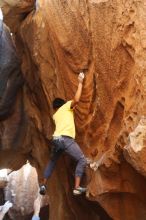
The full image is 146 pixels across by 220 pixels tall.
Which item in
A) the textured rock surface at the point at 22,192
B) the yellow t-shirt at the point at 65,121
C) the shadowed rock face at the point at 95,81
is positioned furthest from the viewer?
the textured rock surface at the point at 22,192

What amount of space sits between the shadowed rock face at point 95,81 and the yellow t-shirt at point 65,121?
547 mm

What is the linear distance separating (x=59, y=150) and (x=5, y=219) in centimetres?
580

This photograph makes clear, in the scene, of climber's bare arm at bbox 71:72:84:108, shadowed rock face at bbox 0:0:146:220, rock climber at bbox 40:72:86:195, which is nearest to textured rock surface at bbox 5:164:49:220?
shadowed rock face at bbox 0:0:146:220

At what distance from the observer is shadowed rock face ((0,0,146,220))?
674 cm

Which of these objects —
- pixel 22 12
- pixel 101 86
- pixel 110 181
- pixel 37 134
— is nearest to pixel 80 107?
pixel 101 86

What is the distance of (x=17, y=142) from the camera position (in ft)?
34.0

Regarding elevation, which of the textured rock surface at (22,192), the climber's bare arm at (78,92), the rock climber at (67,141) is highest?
the climber's bare arm at (78,92)

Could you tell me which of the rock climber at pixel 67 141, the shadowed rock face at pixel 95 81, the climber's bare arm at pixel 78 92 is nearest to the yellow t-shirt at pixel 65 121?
the rock climber at pixel 67 141

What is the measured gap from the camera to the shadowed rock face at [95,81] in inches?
Result: 265

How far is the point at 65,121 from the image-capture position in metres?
7.31

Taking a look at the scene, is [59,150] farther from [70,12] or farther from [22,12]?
[22,12]

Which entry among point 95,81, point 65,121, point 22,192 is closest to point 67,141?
point 65,121

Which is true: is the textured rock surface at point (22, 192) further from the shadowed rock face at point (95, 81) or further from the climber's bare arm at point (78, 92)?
the climber's bare arm at point (78, 92)

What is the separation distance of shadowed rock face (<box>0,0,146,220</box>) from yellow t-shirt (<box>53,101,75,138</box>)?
55cm
